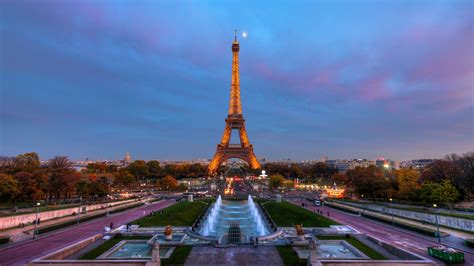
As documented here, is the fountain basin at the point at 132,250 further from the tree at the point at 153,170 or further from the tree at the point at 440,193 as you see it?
the tree at the point at 153,170

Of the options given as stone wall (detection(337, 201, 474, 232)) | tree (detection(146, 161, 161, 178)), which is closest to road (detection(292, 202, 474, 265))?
stone wall (detection(337, 201, 474, 232))

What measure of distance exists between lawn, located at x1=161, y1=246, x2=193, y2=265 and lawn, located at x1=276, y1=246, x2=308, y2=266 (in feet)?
21.5

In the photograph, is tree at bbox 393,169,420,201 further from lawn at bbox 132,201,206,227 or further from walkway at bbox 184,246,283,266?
walkway at bbox 184,246,283,266

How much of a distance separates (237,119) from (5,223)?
86159 millimetres

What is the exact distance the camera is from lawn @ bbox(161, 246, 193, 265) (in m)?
19.5

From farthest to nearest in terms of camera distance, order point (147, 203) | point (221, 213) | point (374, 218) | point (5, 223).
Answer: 1. point (147, 203)
2. point (221, 213)
3. point (374, 218)
4. point (5, 223)

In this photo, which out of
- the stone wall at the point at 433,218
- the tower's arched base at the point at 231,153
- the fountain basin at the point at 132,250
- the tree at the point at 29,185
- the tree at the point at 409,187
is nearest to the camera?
the fountain basin at the point at 132,250

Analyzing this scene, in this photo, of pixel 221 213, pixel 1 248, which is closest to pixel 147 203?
pixel 221 213

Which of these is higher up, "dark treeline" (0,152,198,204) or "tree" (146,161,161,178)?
"tree" (146,161,161,178)

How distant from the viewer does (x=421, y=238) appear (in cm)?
2761

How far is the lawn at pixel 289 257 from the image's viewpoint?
63.1ft

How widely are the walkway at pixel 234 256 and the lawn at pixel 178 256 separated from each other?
0.33 meters

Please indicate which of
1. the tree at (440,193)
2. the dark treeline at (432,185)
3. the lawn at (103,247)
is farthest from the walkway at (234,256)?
the dark treeline at (432,185)

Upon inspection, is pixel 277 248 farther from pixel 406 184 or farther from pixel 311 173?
pixel 311 173
